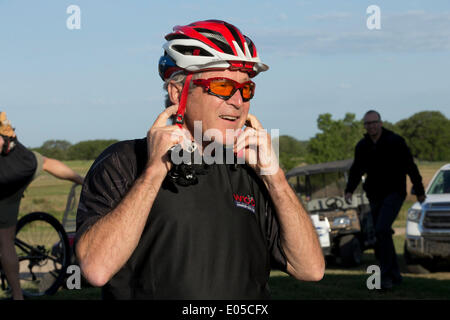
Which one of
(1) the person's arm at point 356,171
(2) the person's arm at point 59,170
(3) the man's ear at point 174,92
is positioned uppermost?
(3) the man's ear at point 174,92

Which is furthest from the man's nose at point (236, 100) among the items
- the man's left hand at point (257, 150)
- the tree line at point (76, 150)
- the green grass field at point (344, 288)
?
the tree line at point (76, 150)

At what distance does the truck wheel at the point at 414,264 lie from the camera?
12.1 metres

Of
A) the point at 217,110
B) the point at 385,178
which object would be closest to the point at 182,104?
the point at 217,110

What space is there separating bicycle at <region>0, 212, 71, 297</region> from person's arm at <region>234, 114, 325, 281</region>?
6.96 meters

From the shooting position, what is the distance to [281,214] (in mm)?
2865

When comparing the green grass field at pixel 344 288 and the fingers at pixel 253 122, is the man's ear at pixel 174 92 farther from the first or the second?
the green grass field at pixel 344 288

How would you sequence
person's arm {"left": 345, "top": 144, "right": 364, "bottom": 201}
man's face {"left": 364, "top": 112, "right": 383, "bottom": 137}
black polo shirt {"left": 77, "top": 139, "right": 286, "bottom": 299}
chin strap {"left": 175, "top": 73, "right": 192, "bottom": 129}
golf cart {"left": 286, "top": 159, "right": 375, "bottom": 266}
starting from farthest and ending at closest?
golf cart {"left": 286, "top": 159, "right": 375, "bottom": 266}, person's arm {"left": 345, "top": 144, "right": 364, "bottom": 201}, man's face {"left": 364, "top": 112, "right": 383, "bottom": 137}, chin strap {"left": 175, "top": 73, "right": 192, "bottom": 129}, black polo shirt {"left": 77, "top": 139, "right": 286, "bottom": 299}

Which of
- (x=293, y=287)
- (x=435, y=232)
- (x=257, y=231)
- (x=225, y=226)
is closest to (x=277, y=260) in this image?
(x=257, y=231)

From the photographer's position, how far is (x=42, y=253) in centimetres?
962

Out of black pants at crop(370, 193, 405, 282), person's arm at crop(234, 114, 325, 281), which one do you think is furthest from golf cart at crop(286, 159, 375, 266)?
person's arm at crop(234, 114, 325, 281)

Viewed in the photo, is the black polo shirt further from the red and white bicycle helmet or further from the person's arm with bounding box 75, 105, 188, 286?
the red and white bicycle helmet

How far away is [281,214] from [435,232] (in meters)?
10.0

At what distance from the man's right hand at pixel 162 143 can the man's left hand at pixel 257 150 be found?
259mm

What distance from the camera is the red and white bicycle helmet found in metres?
2.85
